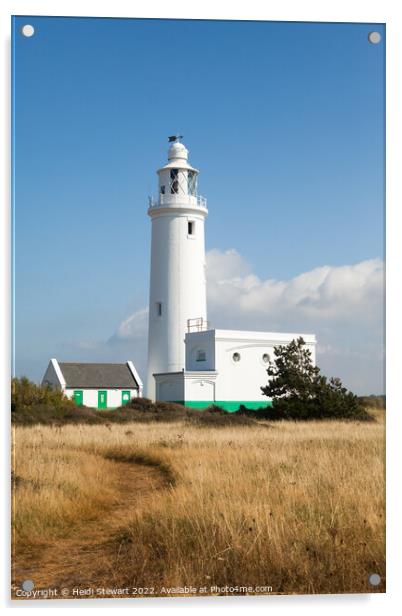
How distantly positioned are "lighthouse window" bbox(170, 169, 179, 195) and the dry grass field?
54.5 feet

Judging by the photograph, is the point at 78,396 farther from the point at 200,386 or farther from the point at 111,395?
the point at 200,386

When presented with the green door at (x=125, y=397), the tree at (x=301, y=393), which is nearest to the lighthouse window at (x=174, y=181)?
A: the green door at (x=125, y=397)

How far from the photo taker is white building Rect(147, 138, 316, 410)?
Result: 20.5 meters

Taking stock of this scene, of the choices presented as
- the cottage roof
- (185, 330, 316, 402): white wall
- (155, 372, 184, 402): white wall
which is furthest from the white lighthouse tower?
the cottage roof

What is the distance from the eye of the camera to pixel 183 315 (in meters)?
25.0

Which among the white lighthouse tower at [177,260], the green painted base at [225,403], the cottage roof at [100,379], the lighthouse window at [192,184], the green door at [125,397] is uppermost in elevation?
the lighthouse window at [192,184]

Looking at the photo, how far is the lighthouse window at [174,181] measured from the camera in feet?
79.8

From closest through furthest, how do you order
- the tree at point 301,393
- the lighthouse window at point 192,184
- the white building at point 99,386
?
the tree at point 301,393 → the white building at point 99,386 → the lighthouse window at point 192,184

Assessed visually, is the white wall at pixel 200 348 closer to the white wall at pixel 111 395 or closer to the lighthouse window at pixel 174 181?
the white wall at pixel 111 395

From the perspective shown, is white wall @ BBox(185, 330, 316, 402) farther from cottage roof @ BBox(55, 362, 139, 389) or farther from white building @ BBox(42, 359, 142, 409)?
cottage roof @ BBox(55, 362, 139, 389)

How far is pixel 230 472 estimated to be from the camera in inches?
300
